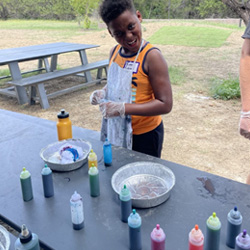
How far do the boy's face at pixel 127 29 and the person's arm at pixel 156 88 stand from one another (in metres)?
0.11

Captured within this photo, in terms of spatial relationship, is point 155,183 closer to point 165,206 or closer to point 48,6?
point 165,206

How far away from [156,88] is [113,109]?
263mm

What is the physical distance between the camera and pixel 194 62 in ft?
25.5

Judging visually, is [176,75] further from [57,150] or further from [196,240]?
[196,240]

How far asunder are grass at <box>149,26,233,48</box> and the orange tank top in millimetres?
9408

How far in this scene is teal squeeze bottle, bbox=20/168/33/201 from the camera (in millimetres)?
1203

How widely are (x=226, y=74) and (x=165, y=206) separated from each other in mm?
5792

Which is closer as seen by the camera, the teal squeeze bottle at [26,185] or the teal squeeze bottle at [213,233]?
the teal squeeze bottle at [213,233]

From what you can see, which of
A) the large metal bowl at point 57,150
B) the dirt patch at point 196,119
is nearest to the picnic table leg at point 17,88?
the dirt patch at point 196,119

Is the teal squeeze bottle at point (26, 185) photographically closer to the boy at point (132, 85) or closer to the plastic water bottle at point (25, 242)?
the plastic water bottle at point (25, 242)

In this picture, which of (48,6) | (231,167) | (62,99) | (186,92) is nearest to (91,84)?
(62,99)

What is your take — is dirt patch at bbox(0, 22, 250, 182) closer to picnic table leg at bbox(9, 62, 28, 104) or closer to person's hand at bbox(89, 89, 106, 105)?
picnic table leg at bbox(9, 62, 28, 104)

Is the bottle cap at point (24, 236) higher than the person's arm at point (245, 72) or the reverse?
the reverse

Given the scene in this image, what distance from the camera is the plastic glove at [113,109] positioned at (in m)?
1.58
